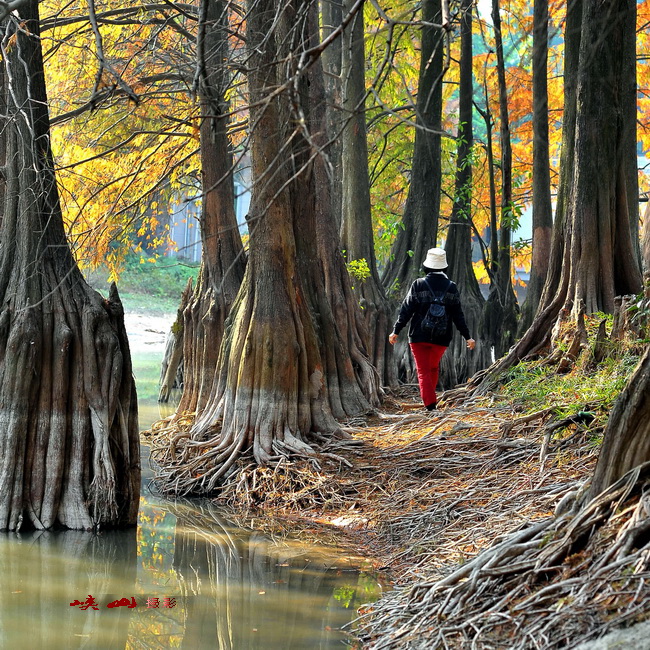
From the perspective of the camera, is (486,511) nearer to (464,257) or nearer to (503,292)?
(503,292)

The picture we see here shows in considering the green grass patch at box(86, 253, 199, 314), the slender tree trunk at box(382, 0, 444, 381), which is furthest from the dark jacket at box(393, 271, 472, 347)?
the green grass patch at box(86, 253, 199, 314)

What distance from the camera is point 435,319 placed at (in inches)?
400

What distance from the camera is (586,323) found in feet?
31.1

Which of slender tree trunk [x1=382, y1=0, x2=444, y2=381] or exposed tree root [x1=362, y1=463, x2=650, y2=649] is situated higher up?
slender tree trunk [x1=382, y1=0, x2=444, y2=381]

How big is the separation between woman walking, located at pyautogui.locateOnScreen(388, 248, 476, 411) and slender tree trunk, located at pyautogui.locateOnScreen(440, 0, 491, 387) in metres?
5.03

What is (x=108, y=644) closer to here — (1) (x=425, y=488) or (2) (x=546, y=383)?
(1) (x=425, y=488)

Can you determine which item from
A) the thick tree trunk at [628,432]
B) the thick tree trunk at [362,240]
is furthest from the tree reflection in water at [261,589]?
the thick tree trunk at [362,240]

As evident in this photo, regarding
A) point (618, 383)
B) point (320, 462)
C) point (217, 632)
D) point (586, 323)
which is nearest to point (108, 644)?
point (217, 632)

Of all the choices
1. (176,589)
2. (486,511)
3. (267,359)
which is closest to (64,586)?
(176,589)

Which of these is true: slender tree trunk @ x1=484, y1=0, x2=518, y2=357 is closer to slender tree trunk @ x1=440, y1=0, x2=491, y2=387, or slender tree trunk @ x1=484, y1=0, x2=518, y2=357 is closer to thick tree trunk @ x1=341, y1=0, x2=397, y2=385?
slender tree trunk @ x1=440, y1=0, x2=491, y2=387

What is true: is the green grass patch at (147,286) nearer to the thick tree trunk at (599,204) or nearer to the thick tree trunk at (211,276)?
the thick tree trunk at (211,276)

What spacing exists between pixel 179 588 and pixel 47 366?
2.29 m

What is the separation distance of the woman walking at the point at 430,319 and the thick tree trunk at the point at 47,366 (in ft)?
11.7

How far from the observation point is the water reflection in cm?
545
